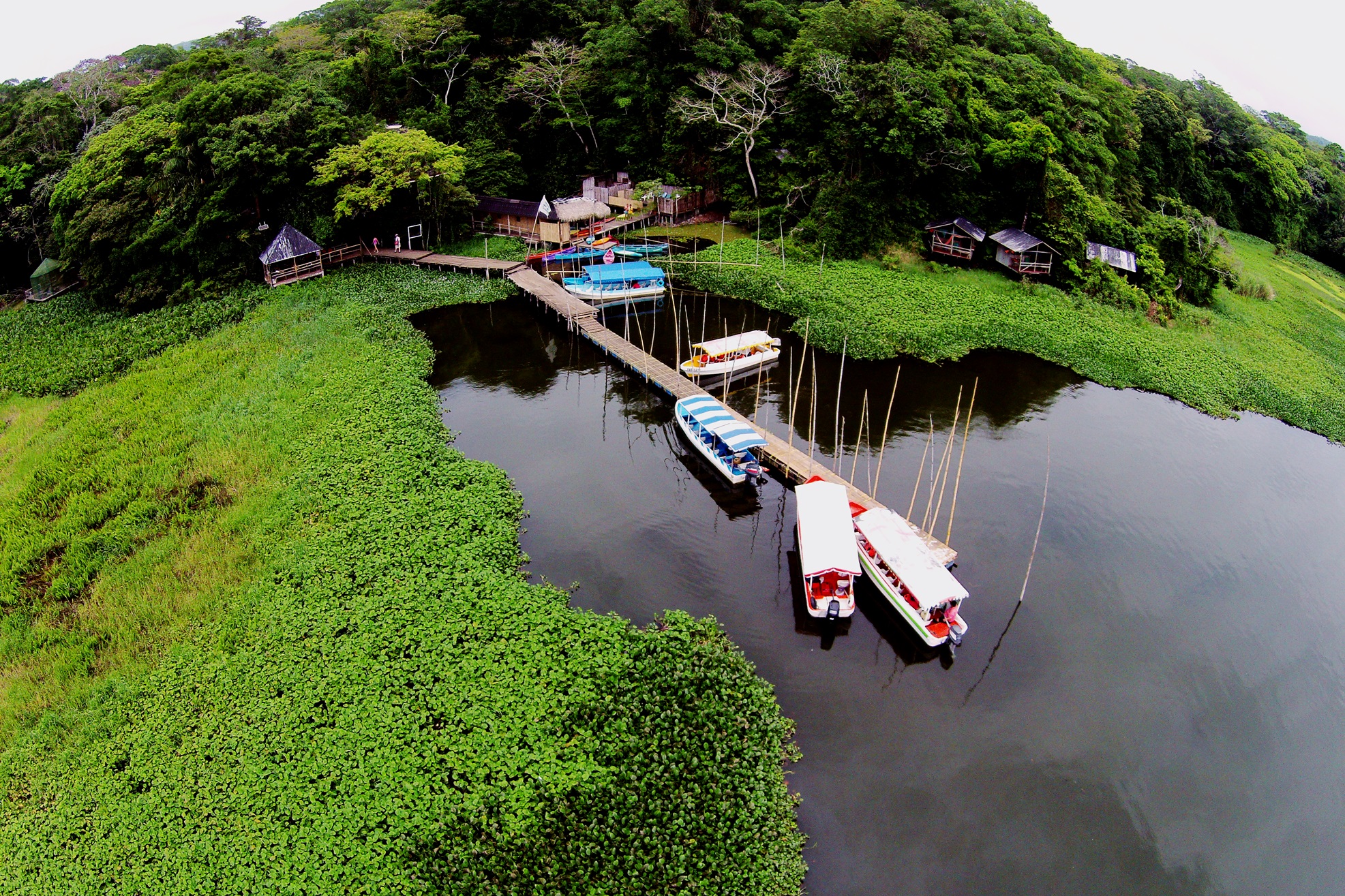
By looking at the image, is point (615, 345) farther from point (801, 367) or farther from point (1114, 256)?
point (1114, 256)

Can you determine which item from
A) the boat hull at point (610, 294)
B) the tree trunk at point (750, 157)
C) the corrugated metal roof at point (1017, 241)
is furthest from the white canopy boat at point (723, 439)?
the tree trunk at point (750, 157)

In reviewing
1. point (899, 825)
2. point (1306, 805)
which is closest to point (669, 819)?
point (899, 825)

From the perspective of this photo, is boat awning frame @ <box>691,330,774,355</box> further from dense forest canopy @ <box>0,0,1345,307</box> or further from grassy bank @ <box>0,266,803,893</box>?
dense forest canopy @ <box>0,0,1345,307</box>

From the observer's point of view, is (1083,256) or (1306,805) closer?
(1306,805)

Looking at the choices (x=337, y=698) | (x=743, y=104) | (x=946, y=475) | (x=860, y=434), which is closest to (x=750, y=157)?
(x=743, y=104)

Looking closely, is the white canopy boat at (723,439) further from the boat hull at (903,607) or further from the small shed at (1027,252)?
the small shed at (1027,252)

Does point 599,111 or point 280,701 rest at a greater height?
point 599,111

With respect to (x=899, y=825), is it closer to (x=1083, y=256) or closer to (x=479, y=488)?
(x=479, y=488)
